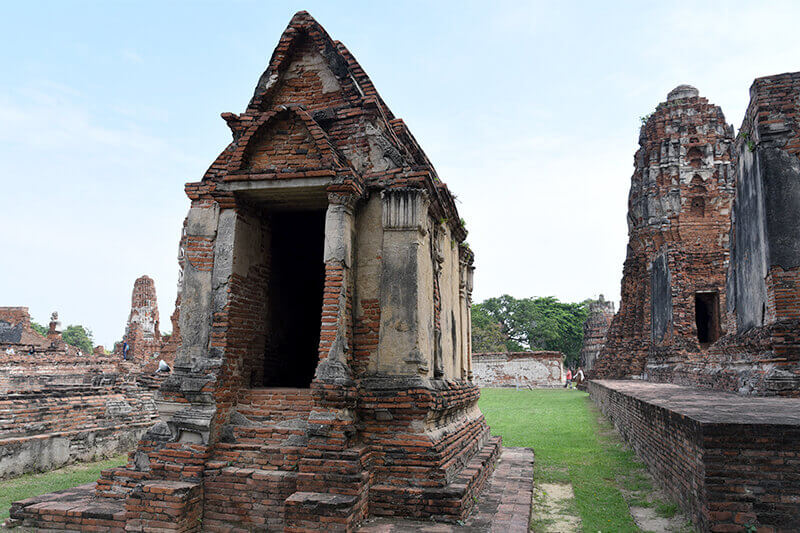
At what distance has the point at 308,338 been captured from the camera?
8539mm

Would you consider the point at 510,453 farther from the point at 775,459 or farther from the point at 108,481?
the point at 108,481

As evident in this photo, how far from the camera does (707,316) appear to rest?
2069 cm

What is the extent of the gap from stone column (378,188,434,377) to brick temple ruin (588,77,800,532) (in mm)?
2635

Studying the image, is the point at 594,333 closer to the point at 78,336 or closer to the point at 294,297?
the point at 294,297

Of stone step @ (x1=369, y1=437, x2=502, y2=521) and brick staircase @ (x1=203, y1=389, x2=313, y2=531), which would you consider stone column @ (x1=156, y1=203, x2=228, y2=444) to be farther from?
stone step @ (x1=369, y1=437, x2=502, y2=521)

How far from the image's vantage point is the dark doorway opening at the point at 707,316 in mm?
19344

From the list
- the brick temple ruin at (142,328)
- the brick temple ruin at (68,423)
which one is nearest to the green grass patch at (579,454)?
the brick temple ruin at (68,423)

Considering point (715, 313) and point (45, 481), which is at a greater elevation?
point (715, 313)

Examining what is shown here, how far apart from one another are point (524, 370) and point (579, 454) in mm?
20368

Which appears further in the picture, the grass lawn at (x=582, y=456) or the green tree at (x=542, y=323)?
the green tree at (x=542, y=323)

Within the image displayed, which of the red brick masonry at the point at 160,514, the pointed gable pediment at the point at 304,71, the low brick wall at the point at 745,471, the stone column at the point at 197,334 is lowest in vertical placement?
the red brick masonry at the point at 160,514

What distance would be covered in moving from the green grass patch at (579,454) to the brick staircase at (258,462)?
3133mm

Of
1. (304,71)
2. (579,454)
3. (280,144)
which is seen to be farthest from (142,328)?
(280,144)

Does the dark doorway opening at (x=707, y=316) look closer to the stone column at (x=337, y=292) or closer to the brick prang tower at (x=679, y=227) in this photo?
the brick prang tower at (x=679, y=227)
